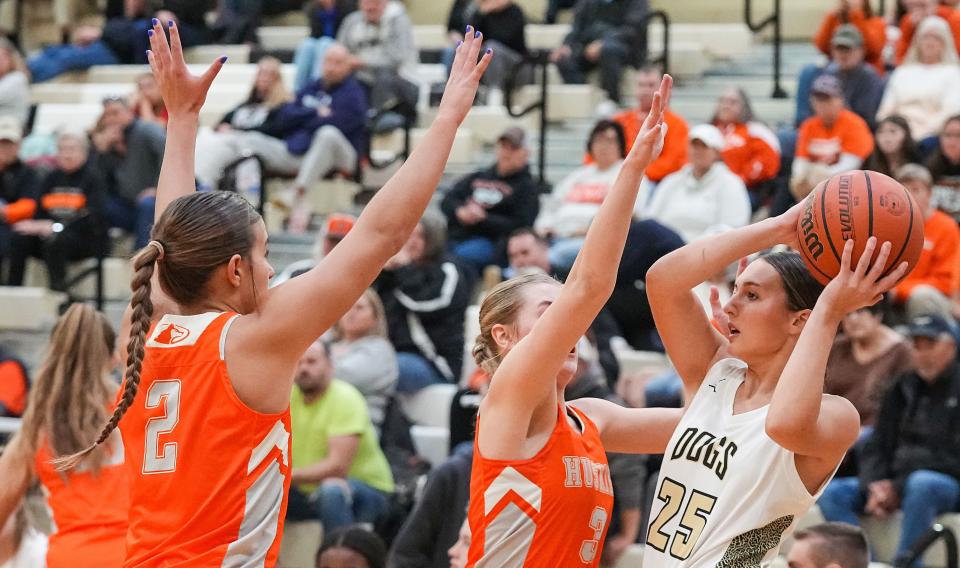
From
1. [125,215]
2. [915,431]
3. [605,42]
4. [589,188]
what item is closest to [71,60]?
[125,215]

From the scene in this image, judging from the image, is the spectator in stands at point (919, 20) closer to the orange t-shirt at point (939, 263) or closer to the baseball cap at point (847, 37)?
the baseball cap at point (847, 37)

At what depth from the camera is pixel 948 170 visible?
8.80 meters

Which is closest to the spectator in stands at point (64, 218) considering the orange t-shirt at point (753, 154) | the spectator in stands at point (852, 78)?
the orange t-shirt at point (753, 154)

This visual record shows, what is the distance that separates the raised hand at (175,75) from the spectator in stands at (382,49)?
7.80 metres

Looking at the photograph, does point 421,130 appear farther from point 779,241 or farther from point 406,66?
point 779,241

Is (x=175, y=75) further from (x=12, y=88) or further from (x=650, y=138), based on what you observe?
(x=12, y=88)

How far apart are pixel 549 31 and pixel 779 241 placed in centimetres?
1008

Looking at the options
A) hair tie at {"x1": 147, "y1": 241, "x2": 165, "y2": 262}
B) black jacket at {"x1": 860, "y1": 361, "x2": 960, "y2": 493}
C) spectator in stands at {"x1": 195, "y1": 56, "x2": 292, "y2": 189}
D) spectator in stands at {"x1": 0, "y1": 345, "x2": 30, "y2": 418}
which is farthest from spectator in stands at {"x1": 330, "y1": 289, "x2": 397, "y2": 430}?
hair tie at {"x1": 147, "y1": 241, "x2": 165, "y2": 262}

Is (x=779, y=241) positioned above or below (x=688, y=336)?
above

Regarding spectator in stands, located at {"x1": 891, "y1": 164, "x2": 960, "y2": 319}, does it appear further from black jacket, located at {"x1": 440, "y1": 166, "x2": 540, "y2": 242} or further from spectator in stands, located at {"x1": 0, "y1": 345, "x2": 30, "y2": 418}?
spectator in stands, located at {"x1": 0, "y1": 345, "x2": 30, "y2": 418}

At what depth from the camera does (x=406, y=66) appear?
11758 millimetres

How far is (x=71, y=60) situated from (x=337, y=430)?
8.19 metres

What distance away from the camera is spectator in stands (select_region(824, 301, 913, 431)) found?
6.94m

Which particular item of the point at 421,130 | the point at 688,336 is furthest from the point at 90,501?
the point at 421,130
